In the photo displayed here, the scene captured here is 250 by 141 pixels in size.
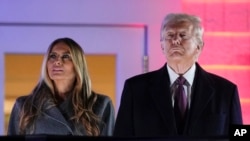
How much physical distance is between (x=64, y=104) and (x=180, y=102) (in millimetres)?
556

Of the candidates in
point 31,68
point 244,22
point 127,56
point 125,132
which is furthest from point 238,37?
point 125,132

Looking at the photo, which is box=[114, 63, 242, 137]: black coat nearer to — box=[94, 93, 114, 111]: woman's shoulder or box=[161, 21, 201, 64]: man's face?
box=[161, 21, 201, 64]: man's face

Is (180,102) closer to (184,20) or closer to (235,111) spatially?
(235,111)

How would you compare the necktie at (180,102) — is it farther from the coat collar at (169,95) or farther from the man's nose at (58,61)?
the man's nose at (58,61)

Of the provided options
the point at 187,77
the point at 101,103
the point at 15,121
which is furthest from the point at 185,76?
the point at 15,121

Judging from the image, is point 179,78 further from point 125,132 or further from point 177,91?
point 125,132

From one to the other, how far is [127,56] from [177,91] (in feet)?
5.06

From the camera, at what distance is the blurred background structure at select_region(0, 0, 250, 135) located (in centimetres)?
366

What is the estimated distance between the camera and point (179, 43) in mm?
2295

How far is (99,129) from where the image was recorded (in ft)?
8.19

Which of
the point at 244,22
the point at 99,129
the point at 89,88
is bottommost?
the point at 99,129

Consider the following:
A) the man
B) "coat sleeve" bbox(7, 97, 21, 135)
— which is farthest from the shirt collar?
"coat sleeve" bbox(7, 97, 21, 135)

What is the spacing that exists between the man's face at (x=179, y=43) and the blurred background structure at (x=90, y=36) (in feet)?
4.46

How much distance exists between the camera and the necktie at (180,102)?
2.14m
